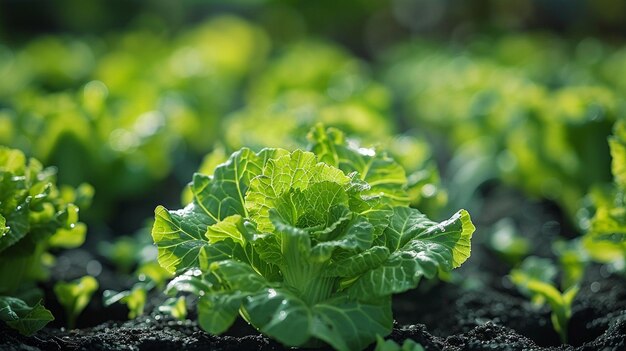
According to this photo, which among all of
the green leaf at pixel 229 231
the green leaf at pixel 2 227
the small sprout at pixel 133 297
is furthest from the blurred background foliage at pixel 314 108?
the green leaf at pixel 2 227

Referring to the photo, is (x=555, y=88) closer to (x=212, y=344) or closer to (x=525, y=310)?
(x=525, y=310)

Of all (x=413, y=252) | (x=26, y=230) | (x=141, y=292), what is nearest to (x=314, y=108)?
(x=141, y=292)

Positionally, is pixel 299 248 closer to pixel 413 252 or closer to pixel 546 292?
pixel 413 252

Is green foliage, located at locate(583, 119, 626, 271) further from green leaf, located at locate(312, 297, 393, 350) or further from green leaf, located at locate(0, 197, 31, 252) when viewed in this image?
green leaf, located at locate(0, 197, 31, 252)

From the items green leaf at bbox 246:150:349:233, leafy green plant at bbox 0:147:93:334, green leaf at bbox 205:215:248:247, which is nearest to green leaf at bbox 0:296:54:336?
leafy green plant at bbox 0:147:93:334

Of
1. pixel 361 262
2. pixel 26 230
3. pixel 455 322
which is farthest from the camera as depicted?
pixel 455 322
